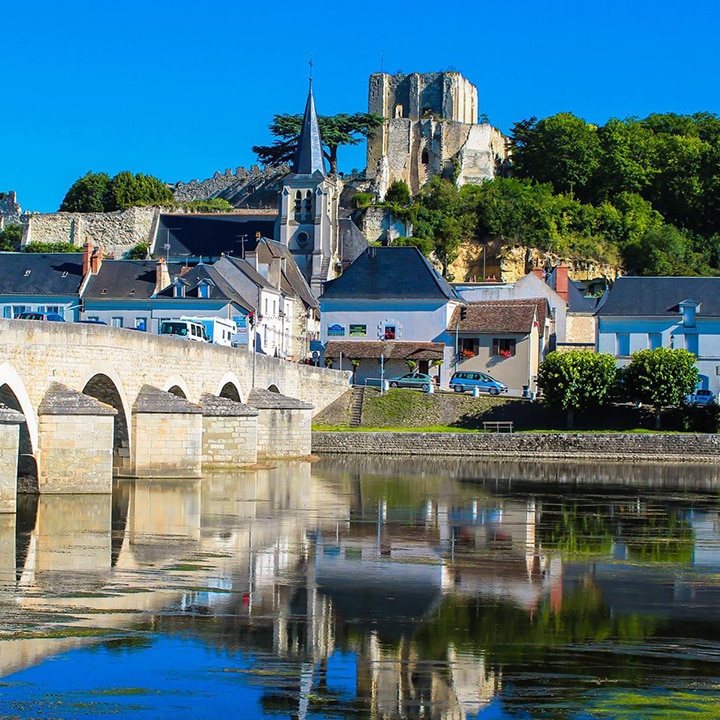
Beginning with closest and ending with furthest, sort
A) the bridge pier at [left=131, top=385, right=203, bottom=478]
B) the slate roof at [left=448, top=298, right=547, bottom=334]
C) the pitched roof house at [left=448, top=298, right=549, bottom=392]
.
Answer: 1. the bridge pier at [left=131, top=385, right=203, bottom=478]
2. the pitched roof house at [left=448, top=298, right=549, bottom=392]
3. the slate roof at [left=448, top=298, right=547, bottom=334]

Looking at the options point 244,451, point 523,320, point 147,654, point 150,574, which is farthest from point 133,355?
point 523,320

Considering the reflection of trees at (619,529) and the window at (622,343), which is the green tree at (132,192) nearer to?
the window at (622,343)

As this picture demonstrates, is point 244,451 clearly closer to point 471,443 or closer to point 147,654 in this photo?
point 471,443

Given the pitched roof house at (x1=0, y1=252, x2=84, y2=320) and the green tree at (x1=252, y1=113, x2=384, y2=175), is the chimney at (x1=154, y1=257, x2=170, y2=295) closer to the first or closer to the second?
the pitched roof house at (x1=0, y1=252, x2=84, y2=320)

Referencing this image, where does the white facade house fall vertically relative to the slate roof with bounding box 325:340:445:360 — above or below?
above

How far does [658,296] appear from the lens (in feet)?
198

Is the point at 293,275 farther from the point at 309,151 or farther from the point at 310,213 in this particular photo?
the point at 309,151

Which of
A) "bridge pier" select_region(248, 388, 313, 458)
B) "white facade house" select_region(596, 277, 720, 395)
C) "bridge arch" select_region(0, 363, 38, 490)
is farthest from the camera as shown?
"white facade house" select_region(596, 277, 720, 395)

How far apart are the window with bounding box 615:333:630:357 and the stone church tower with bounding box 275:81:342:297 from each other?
23051 millimetres

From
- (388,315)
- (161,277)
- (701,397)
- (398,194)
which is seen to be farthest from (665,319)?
(398,194)

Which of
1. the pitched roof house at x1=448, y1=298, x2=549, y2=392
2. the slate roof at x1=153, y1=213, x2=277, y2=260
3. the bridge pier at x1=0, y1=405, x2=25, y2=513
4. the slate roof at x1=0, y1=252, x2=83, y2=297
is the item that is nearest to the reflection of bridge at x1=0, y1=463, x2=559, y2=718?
the bridge pier at x1=0, y1=405, x2=25, y2=513

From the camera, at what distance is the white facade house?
191ft

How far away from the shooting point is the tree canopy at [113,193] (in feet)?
303

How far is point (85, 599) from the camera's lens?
1839cm
